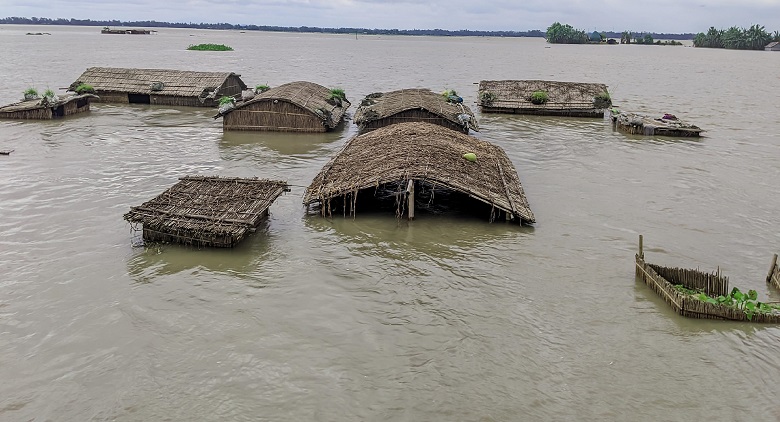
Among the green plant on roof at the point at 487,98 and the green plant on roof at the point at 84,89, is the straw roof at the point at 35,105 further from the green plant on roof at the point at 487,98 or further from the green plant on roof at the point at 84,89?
the green plant on roof at the point at 487,98

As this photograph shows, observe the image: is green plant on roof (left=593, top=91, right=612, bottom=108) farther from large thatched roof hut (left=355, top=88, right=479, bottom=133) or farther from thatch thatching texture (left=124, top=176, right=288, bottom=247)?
thatch thatching texture (left=124, top=176, right=288, bottom=247)

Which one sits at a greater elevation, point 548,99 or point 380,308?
point 548,99

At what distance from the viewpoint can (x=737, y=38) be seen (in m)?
137

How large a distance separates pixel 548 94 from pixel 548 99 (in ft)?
1.65

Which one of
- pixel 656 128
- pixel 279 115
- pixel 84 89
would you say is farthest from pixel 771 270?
pixel 84 89

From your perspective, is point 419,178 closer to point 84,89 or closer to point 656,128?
point 656,128

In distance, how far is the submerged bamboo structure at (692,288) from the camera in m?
9.85

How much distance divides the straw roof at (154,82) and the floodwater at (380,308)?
12.1 m

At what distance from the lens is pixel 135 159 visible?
19844 mm

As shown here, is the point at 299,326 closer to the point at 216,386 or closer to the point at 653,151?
the point at 216,386

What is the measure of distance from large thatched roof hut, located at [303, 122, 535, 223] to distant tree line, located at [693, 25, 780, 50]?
145 meters

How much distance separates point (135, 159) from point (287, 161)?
510 cm

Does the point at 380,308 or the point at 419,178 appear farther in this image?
the point at 419,178

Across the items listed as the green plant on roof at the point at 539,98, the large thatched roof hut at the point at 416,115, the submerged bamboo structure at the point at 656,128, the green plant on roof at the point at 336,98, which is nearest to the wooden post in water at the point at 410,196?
the large thatched roof hut at the point at 416,115
